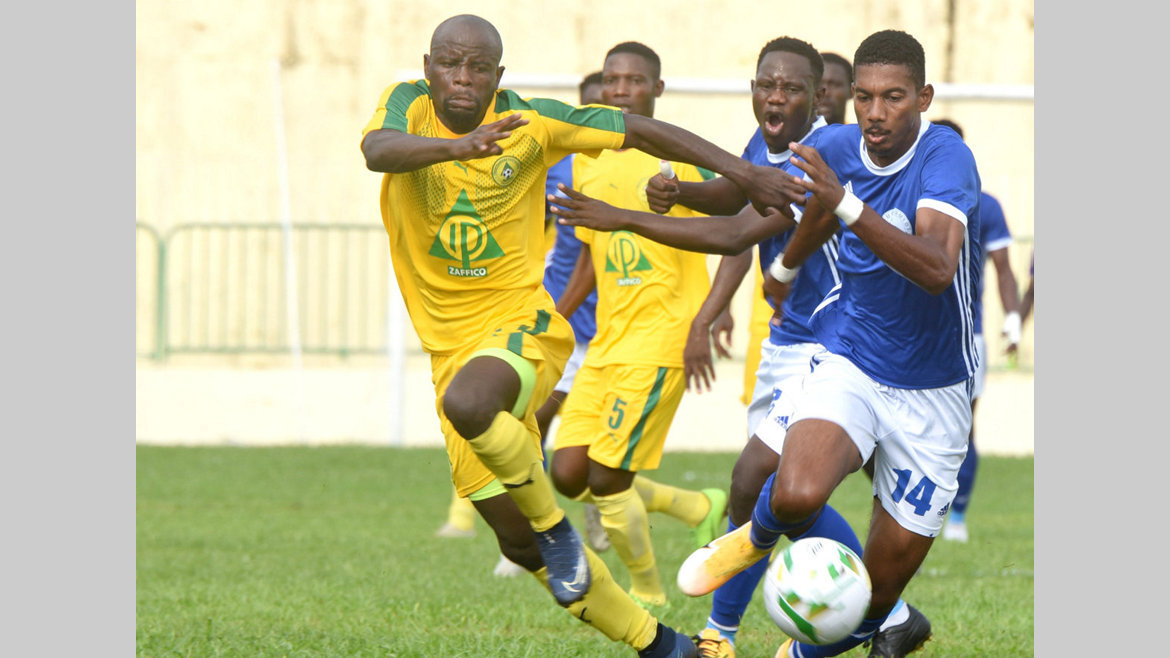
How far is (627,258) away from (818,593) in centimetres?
327

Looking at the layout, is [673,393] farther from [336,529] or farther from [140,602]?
[336,529]

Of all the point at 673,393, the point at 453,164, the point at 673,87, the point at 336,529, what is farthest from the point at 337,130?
the point at 453,164

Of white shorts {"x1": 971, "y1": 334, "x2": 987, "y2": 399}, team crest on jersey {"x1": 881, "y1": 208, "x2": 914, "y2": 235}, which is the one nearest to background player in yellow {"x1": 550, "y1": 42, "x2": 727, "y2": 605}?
white shorts {"x1": 971, "y1": 334, "x2": 987, "y2": 399}

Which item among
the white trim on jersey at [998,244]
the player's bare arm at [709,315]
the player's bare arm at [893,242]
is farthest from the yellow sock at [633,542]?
the white trim on jersey at [998,244]

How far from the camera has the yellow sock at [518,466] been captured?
193 inches

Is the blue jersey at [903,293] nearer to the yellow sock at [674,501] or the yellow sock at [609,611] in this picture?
the yellow sock at [609,611]

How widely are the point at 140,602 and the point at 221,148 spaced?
1172 centimetres

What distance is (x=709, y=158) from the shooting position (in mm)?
5301

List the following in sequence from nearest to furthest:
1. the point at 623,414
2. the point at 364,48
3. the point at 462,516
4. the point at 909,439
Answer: the point at 909,439 → the point at 623,414 → the point at 462,516 → the point at 364,48

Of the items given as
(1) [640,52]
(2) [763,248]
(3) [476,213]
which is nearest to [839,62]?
(1) [640,52]

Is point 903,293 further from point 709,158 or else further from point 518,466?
point 518,466

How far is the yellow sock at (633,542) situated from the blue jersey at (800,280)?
4.26 feet

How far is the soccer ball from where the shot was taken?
4.72m

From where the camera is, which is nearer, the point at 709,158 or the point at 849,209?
the point at 849,209
